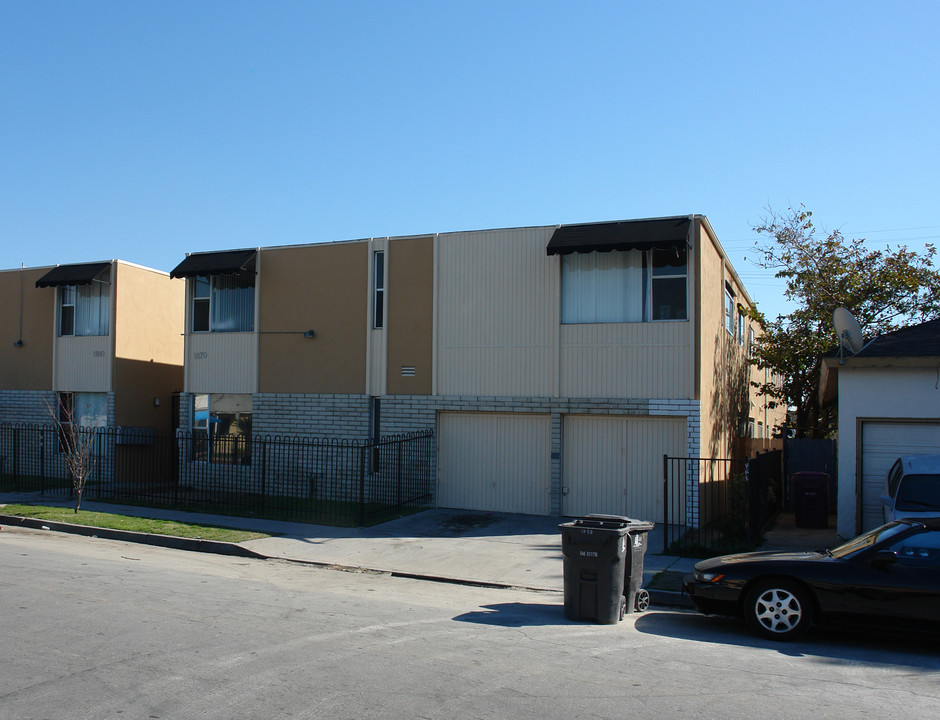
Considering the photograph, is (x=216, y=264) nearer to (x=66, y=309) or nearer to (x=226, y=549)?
(x=66, y=309)

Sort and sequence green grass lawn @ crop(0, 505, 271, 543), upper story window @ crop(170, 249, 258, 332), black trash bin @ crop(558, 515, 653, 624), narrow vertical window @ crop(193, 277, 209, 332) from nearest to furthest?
black trash bin @ crop(558, 515, 653, 624) → green grass lawn @ crop(0, 505, 271, 543) → upper story window @ crop(170, 249, 258, 332) → narrow vertical window @ crop(193, 277, 209, 332)

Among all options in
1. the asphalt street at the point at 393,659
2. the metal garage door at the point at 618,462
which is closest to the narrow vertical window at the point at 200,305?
the metal garage door at the point at 618,462

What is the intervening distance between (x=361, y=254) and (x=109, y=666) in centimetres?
1293

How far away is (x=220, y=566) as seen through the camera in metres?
11.1

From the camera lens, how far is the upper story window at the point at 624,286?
15445 mm

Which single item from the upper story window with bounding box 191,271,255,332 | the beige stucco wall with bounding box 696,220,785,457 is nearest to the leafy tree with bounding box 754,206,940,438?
the beige stucco wall with bounding box 696,220,785,457

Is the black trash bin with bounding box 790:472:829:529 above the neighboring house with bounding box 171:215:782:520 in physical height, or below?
below

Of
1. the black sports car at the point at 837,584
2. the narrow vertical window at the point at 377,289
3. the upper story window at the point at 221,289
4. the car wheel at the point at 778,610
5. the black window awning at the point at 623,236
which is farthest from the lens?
the upper story window at the point at 221,289

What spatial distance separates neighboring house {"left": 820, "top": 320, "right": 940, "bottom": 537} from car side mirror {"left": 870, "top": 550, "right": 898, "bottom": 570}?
229 inches

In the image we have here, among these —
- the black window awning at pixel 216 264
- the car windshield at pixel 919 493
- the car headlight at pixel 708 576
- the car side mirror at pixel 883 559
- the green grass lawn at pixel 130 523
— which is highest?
the black window awning at pixel 216 264

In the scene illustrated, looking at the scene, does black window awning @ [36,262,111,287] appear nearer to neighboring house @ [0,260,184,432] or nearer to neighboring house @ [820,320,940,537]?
neighboring house @ [0,260,184,432]

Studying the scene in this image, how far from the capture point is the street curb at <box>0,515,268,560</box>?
12.4 metres

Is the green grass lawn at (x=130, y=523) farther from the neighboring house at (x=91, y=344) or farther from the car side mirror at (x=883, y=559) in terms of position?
the car side mirror at (x=883, y=559)

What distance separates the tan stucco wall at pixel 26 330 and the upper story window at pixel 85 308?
12.2 inches
